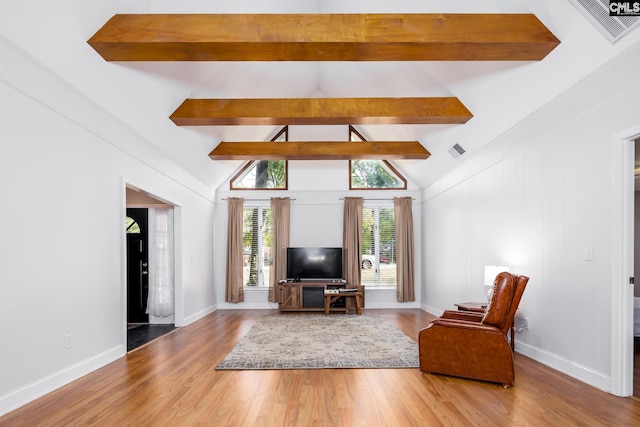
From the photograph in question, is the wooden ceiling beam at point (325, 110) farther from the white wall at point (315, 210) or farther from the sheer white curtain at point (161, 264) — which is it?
the white wall at point (315, 210)

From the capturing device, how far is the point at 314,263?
8.59 meters

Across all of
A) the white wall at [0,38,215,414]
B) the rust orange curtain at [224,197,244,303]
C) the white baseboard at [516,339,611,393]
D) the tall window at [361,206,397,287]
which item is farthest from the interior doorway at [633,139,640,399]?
the rust orange curtain at [224,197,244,303]

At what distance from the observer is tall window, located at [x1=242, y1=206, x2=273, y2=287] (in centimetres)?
901

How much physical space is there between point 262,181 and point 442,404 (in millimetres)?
6843

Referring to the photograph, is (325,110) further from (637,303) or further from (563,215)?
(637,303)

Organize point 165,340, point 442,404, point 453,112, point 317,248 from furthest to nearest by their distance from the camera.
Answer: point 317,248 → point 165,340 → point 453,112 → point 442,404

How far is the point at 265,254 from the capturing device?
29.7 ft

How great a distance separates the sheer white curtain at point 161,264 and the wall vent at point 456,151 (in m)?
4.59

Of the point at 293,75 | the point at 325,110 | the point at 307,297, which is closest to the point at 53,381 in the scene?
the point at 325,110

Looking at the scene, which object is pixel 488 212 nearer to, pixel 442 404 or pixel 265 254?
pixel 442 404

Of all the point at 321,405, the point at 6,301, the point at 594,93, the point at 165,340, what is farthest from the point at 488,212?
the point at 6,301

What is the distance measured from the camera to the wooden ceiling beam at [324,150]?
699 cm

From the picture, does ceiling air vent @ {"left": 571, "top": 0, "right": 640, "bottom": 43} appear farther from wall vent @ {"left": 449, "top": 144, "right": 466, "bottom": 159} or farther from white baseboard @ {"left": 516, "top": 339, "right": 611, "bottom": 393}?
wall vent @ {"left": 449, "top": 144, "right": 466, "bottom": 159}

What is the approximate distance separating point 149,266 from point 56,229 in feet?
12.2
